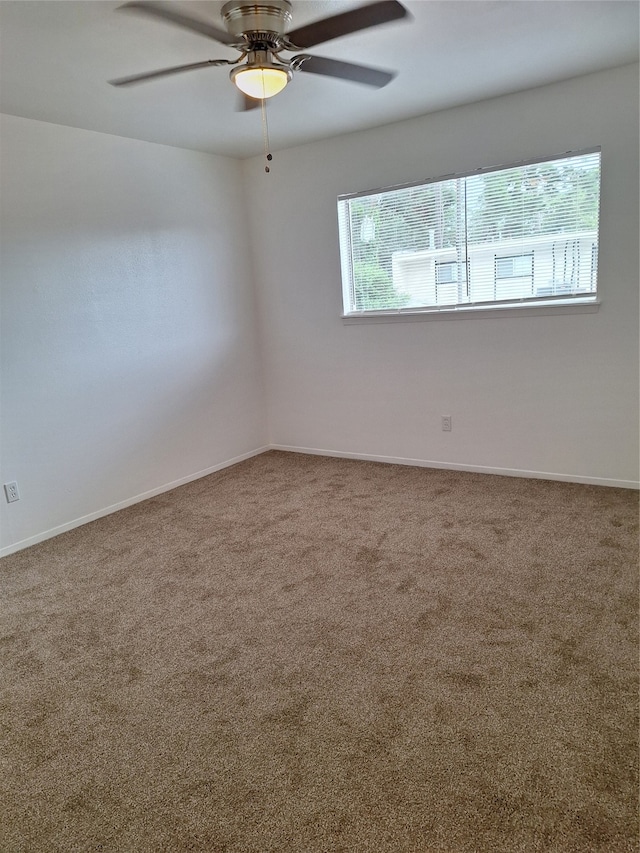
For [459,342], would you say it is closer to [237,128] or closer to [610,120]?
[610,120]

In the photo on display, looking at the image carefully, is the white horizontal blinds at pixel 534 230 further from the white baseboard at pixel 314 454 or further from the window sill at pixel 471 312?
the white baseboard at pixel 314 454

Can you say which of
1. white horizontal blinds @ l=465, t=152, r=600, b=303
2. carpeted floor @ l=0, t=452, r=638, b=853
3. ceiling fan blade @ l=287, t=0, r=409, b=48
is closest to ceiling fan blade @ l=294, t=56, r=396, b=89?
ceiling fan blade @ l=287, t=0, r=409, b=48

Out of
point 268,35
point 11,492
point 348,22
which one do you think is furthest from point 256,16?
point 11,492

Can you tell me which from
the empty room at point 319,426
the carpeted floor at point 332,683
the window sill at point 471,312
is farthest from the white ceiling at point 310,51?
the carpeted floor at point 332,683

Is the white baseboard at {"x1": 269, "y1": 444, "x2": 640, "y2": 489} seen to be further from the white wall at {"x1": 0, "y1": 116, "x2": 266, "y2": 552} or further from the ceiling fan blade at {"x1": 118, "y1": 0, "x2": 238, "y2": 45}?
the ceiling fan blade at {"x1": 118, "y1": 0, "x2": 238, "y2": 45}

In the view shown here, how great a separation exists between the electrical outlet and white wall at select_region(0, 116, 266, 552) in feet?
0.12

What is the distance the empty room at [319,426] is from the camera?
1646 mm

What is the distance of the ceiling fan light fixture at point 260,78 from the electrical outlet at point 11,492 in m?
2.51

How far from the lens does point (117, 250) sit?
372 centimetres

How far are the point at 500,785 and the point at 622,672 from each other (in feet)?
2.29

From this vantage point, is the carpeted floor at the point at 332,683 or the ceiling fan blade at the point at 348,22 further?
the ceiling fan blade at the point at 348,22

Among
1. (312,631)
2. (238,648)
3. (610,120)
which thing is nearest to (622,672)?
(312,631)

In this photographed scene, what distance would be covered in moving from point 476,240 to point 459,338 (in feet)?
2.17

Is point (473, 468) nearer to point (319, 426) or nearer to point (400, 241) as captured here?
point (319, 426)
